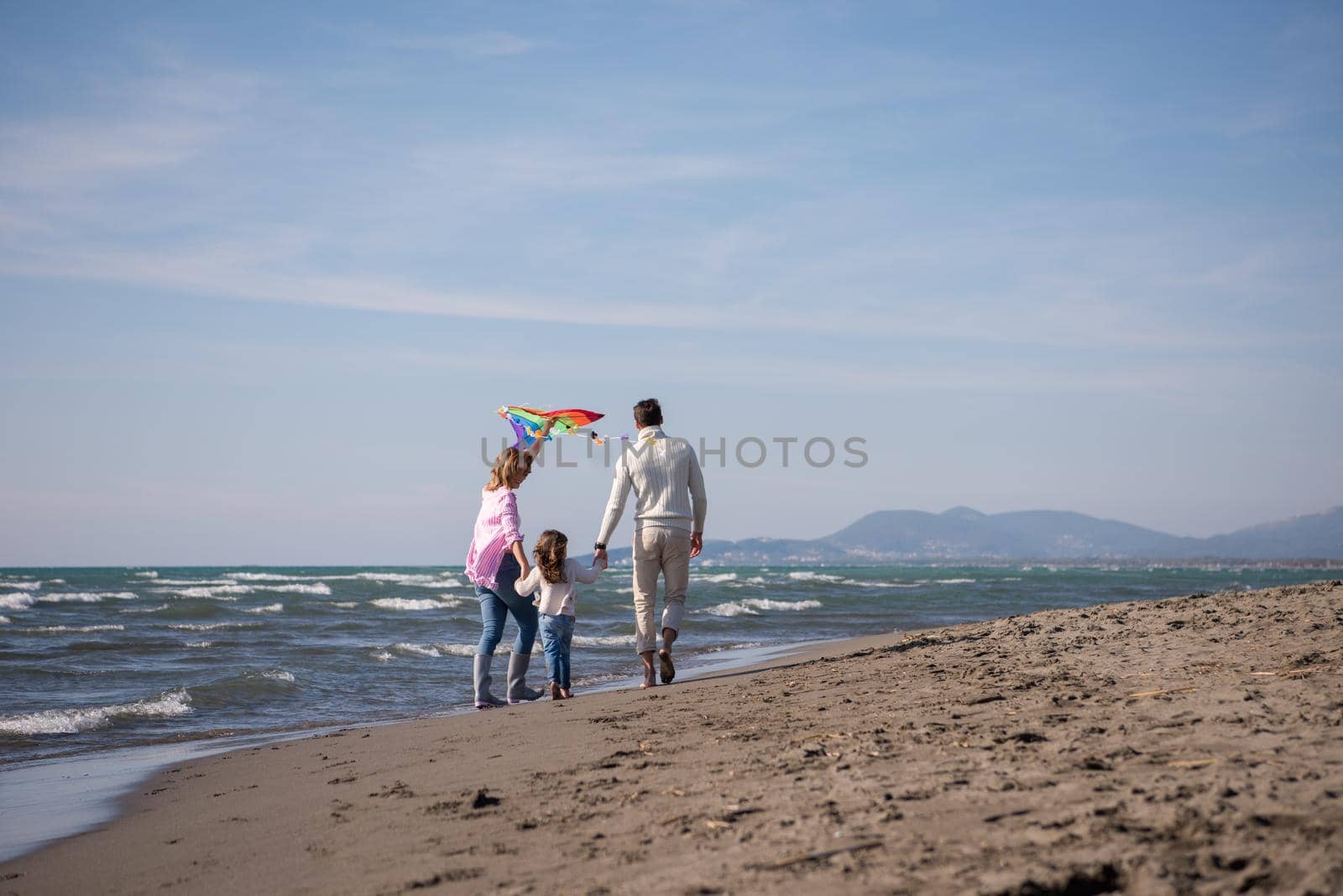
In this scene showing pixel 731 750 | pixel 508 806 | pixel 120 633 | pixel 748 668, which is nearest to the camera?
pixel 508 806

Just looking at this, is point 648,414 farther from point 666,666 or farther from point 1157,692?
point 1157,692

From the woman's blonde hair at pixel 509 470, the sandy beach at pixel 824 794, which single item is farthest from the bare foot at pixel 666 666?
the woman's blonde hair at pixel 509 470

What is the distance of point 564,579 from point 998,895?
5.37 m

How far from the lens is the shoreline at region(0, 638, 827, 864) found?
4.82 m

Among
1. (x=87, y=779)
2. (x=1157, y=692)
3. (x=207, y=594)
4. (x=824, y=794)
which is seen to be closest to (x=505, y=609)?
(x=87, y=779)

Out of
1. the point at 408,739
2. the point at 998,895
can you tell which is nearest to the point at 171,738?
the point at 408,739

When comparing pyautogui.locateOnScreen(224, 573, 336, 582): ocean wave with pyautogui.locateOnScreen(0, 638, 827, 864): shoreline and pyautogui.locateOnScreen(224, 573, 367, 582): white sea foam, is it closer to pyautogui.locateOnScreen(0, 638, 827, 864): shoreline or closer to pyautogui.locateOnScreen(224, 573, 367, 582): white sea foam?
pyautogui.locateOnScreen(224, 573, 367, 582): white sea foam

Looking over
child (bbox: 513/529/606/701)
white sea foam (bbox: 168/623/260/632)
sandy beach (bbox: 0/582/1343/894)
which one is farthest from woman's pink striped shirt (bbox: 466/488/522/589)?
Result: white sea foam (bbox: 168/623/260/632)

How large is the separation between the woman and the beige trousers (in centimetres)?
80

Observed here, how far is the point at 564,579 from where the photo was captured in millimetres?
7605

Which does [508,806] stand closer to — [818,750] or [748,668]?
[818,750]

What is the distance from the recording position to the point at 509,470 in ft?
A: 25.0

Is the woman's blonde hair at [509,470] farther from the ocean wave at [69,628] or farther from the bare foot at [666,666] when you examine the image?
the ocean wave at [69,628]

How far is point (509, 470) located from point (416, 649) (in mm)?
6015
